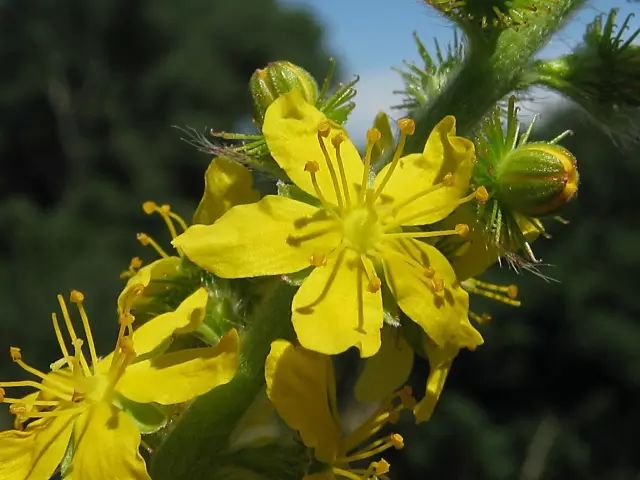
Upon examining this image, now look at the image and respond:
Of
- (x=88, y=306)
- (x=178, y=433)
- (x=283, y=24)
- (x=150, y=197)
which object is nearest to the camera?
(x=178, y=433)

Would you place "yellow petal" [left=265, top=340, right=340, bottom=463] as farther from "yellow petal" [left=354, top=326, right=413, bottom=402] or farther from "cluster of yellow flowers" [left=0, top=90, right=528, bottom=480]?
"yellow petal" [left=354, top=326, right=413, bottom=402]

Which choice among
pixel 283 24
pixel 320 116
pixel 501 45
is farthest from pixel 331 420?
pixel 283 24

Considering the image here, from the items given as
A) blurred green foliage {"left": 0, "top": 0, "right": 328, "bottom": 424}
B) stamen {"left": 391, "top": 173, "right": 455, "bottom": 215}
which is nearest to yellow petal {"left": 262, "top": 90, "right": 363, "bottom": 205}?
stamen {"left": 391, "top": 173, "right": 455, "bottom": 215}

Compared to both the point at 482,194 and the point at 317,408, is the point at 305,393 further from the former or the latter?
the point at 482,194

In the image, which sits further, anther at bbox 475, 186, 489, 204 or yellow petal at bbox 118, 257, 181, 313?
yellow petal at bbox 118, 257, 181, 313

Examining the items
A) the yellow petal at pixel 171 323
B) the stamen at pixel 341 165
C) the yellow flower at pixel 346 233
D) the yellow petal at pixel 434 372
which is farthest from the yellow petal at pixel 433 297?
the yellow petal at pixel 171 323

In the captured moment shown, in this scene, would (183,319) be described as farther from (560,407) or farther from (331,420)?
(560,407)
